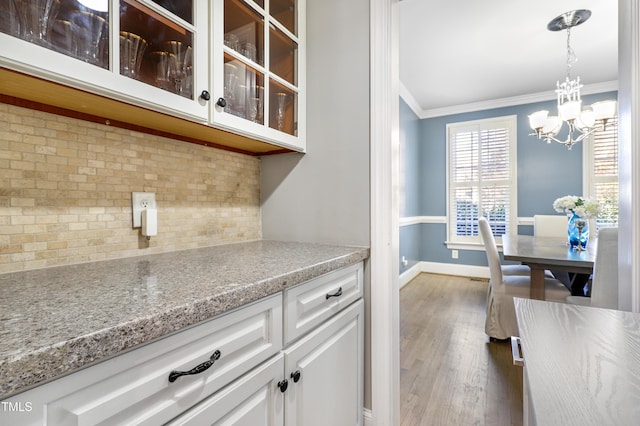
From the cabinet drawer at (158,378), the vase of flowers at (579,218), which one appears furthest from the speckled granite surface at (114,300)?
the vase of flowers at (579,218)

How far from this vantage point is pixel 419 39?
2.79 meters

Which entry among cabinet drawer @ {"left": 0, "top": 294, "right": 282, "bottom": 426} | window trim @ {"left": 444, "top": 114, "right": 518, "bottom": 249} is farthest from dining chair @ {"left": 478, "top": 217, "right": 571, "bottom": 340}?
cabinet drawer @ {"left": 0, "top": 294, "right": 282, "bottom": 426}

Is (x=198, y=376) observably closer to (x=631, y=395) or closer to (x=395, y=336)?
(x=631, y=395)

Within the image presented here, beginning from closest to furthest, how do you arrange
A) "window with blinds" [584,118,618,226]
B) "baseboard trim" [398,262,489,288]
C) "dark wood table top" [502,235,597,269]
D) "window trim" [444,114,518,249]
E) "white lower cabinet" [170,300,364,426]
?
"white lower cabinet" [170,300,364,426], "dark wood table top" [502,235,597,269], "window with blinds" [584,118,618,226], "window trim" [444,114,518,249], "baseboard trim" [398,262,489,288]

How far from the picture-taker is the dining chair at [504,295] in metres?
2.30

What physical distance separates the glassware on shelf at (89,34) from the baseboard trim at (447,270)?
158 inches

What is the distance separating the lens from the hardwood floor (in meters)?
1.57

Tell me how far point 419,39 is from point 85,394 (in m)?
3.28

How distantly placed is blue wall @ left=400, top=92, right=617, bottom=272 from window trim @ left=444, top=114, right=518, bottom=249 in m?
0.05

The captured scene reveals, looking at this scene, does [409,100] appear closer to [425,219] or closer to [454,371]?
[425,219]

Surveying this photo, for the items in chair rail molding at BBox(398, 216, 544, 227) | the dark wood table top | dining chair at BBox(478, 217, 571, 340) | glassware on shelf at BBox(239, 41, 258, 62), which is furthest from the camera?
chair rail molding at BBox(398, 216, 544, 227)

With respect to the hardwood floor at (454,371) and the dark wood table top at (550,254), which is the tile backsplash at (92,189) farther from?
the dark wood table top at (550,254)

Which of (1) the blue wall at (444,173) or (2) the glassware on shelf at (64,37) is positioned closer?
(2) the glassware on shelf at (64,37)

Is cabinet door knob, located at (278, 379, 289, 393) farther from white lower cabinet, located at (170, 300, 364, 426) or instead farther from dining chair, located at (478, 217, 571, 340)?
dining chair, located at (478, 217, 571, 340)
